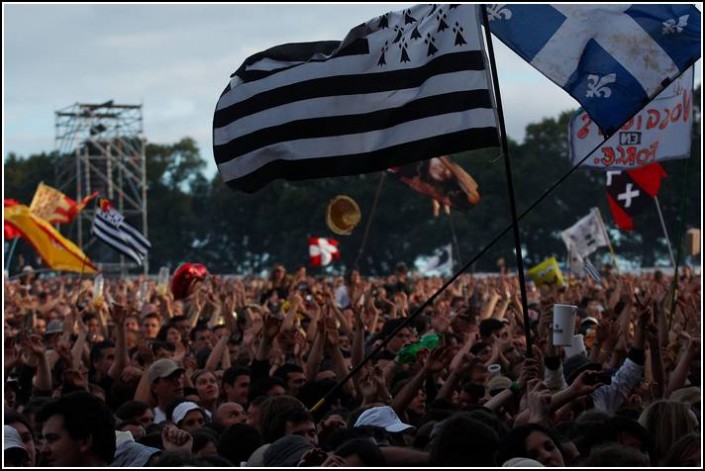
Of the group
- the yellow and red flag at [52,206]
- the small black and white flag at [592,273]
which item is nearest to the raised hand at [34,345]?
the small black and white flag at [592,273]

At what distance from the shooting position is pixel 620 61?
8438 millimetres

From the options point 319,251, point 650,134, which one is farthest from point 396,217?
point 650,134

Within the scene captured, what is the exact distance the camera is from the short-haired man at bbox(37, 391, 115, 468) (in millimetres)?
5949

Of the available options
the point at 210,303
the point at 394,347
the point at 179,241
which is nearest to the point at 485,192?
the point at 179,241

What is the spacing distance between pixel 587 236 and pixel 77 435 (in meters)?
22.5

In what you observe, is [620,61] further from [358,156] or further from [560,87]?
[358,156]

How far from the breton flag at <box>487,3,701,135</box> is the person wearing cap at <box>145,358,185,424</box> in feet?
10.3

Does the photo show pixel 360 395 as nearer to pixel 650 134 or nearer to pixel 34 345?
pixel 34 345

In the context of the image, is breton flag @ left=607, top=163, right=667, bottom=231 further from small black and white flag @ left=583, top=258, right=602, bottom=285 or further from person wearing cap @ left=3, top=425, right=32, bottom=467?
person wearing cap @ left=3, top=425, right=32, bottom=467

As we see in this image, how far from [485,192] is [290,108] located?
71.7m

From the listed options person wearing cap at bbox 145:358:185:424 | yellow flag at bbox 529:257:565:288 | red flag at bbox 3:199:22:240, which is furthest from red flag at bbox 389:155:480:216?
person wearing cap at bbox 145:358:185:424

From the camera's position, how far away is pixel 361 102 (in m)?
8.65

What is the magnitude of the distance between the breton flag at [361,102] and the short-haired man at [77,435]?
9.65 ft

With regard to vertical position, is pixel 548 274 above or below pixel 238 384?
above
